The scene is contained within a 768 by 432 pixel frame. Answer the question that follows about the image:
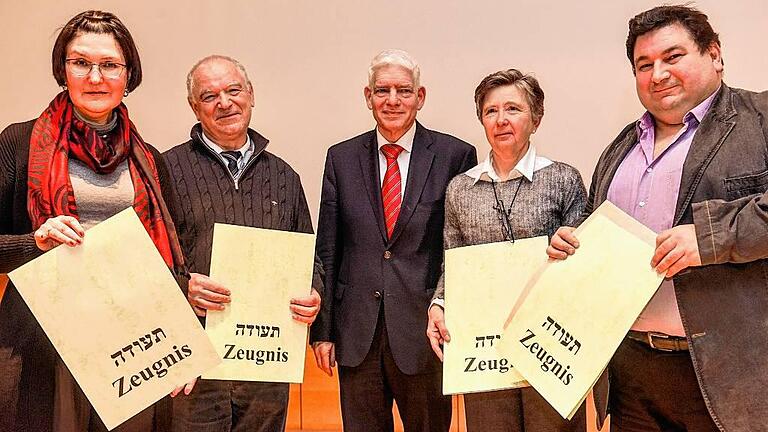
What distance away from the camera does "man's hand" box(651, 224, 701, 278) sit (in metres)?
1.77

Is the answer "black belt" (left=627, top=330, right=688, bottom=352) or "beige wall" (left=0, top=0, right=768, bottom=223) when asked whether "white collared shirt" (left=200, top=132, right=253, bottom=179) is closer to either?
"beige wall" (left=0, top=0, right=768, bottom=223)

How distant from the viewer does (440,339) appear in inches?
91.4

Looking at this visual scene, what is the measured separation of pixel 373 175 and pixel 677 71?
3.57 ft

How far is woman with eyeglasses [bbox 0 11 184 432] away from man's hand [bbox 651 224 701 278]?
1.37m

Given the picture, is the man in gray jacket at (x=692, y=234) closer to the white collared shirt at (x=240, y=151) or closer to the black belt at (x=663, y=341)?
the black belt at (x=663, y=341)

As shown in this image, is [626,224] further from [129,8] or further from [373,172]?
[129,8]

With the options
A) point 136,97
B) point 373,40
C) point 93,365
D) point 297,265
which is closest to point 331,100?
point 373,40

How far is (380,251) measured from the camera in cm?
257

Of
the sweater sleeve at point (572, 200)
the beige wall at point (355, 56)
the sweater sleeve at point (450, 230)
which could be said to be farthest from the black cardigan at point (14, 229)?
the beige wall at point (355, 56)

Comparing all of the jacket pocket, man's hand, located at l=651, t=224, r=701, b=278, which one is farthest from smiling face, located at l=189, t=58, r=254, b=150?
the jacket pocket

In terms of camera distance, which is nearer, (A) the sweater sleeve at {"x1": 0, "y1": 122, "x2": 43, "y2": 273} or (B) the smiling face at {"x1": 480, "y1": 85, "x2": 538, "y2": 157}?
(A) the sweater sleeve at {"x1": 0, "y1": 122, "x2": 43, "y2": 273}

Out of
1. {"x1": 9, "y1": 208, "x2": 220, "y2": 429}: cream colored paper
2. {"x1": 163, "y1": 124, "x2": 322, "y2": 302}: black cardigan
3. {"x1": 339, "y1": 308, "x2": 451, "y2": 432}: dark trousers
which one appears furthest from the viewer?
{"x1": 339, "y1": 308, "x2": 451, "y2": 432}: dark trousers

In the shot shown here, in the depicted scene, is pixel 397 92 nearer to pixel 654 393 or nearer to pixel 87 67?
pixel 87 67

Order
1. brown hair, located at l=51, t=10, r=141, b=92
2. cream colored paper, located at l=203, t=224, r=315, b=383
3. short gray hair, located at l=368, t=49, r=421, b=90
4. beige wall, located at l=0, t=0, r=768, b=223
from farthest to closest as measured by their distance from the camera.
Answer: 1. beige wall, located at l=0, t=0, r=768, b=223
2. short gray hair, located at l=368, t=49, r=421, b=90
3. cream colored paper, located at l=203, t=224, r=315, b=383
4. brown hair, located at l=51, t=10, r=141, b=92
